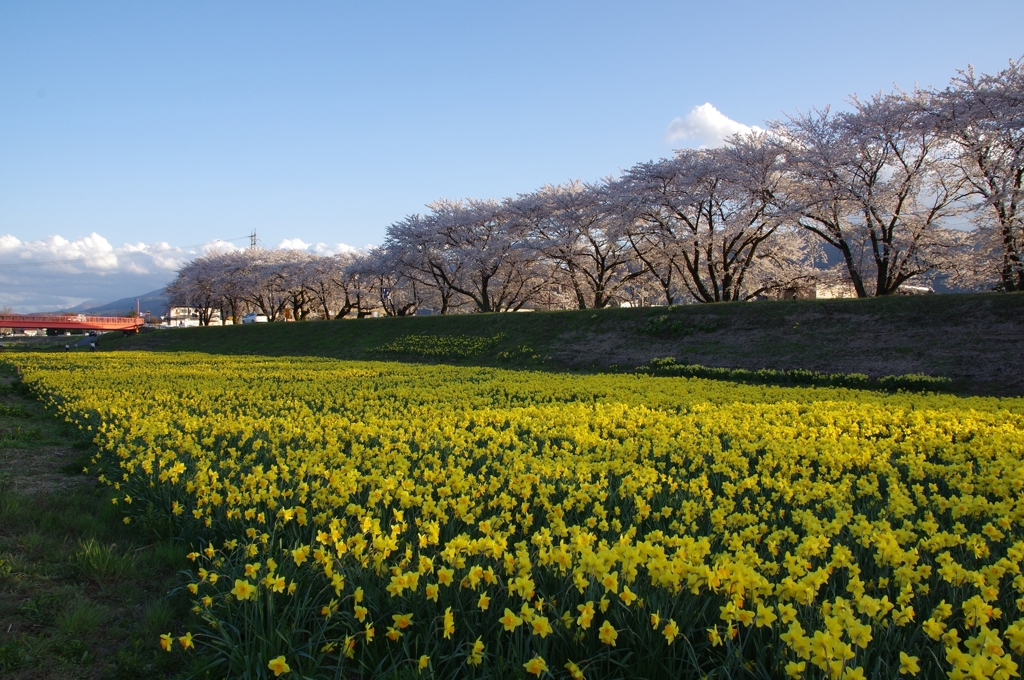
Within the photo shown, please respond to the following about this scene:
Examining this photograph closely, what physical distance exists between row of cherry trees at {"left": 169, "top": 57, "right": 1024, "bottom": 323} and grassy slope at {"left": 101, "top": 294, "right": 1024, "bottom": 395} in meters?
7.18

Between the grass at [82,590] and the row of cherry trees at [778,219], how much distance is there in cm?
2562

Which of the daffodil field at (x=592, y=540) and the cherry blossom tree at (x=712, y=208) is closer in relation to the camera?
the daffodil field at (x=592, y=540)

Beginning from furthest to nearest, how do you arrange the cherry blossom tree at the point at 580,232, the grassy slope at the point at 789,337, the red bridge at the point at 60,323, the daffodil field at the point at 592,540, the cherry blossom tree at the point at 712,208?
the red bridge at the point at 60,323 → the cherry blossom tree at the point at 580,232 → the cherry blossom tree at the point at 712,208 → the grassy slope at the point at 789,337 → the daffodil field at the point at 592,540

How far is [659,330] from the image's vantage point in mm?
21047

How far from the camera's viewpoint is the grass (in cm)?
287

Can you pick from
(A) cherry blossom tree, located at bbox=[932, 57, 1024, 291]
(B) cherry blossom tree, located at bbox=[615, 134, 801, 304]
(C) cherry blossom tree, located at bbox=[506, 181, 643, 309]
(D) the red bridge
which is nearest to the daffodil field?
(A) cherry blossom tree, located at bbox=[932, 57, 1024, 291]

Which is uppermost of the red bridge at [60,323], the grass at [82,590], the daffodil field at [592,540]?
the red bridge at [60,323]

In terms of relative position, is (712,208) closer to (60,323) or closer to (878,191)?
(878,191)

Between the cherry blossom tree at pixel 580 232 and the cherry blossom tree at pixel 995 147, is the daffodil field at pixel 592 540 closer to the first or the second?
the cherry blossom tree at pixel 995 147

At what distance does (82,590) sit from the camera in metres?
3.54

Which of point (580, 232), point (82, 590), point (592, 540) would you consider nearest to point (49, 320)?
point (580, 232)

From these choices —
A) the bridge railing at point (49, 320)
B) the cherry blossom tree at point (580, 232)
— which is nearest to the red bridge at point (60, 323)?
the bridge railing at point (49, 320)

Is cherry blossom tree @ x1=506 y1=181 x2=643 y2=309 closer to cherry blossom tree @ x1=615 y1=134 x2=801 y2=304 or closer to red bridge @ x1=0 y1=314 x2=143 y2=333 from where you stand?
cherry blossom tree @ x1=615 y1=134 x2=801 y2=304

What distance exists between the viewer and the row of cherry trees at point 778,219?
70.8ft
